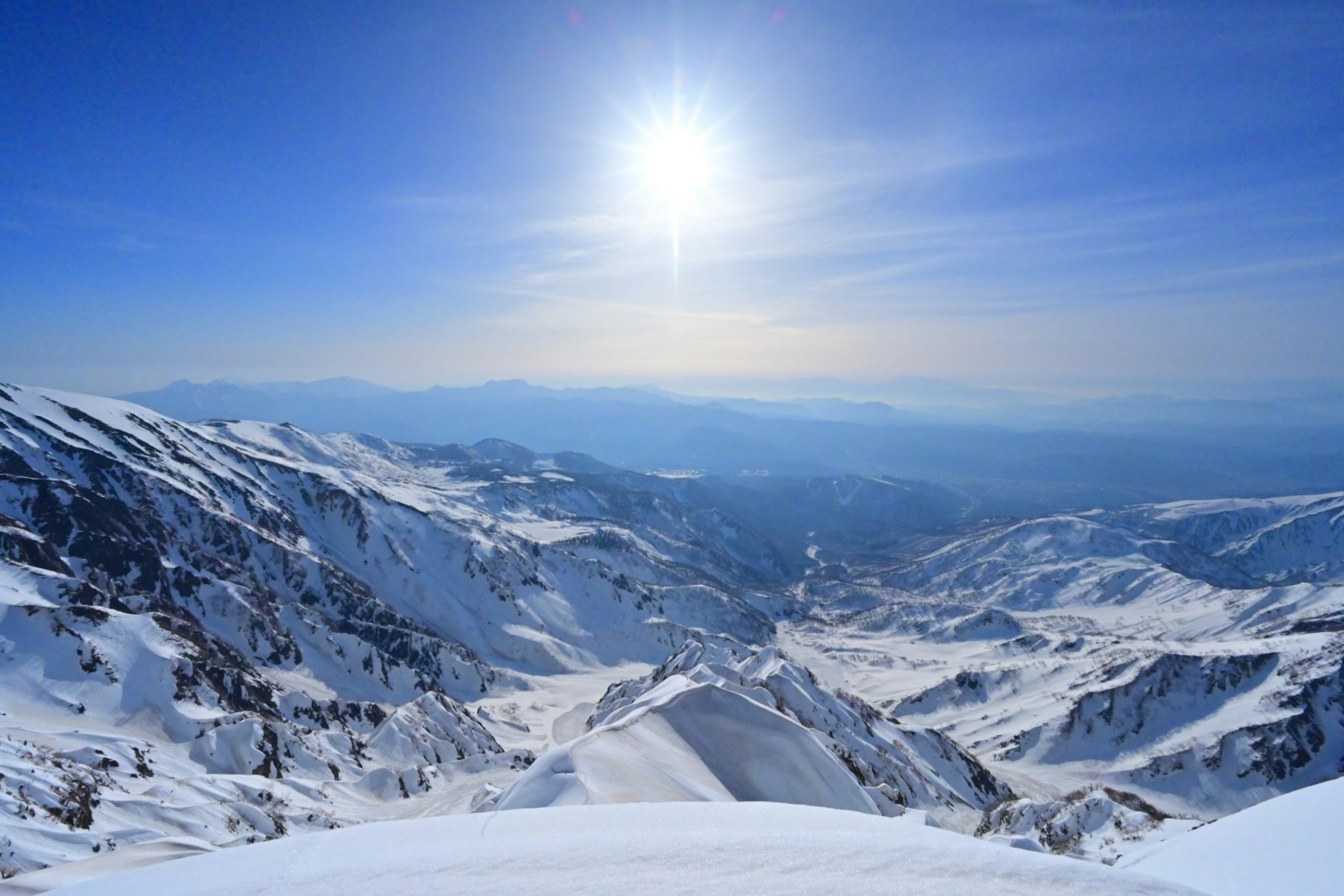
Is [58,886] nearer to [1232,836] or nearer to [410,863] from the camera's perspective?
[410,863]

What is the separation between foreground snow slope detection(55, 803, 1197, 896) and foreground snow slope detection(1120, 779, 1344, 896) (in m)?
3.49

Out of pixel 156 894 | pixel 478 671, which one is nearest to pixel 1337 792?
pixel 156 894

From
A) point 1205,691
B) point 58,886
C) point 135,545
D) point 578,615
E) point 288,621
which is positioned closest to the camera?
point 58,886

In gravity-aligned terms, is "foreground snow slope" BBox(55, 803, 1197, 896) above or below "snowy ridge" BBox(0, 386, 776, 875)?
above

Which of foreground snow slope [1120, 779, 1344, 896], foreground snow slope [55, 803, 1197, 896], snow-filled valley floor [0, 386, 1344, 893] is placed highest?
foreground snow slope [55, 803, 1197, 896]

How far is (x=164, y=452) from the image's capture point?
129m

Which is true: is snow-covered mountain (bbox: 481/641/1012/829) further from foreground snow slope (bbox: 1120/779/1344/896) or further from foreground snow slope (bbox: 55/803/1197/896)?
foreground snow slope (bbox: 1120/779/1344/896)

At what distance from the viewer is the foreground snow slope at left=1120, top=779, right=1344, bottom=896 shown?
28.2ft

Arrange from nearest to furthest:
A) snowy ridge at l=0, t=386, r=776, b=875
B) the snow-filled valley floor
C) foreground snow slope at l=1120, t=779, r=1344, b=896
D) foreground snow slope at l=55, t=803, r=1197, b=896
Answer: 1. foreground snow slope at l=55, t=803, r=1197, b=896
2. foreground snow slope at l=1120, t=779, r=1344, b=896
3. the snow-filled valley floor
4. snowy ridge at l=0, t=386, r=776, b=875

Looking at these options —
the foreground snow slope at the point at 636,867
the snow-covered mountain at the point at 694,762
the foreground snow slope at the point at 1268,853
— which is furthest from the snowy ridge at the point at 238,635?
the foreground snow slope at the point at 1268,853

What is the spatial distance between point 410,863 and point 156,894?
2.88m

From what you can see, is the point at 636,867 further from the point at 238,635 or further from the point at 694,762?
the point at 238,635

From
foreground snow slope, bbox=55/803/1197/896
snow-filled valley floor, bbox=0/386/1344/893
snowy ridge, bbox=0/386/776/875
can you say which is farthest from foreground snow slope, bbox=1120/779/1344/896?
snowy ridge, bbox=0/386/776/875

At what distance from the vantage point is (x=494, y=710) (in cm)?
10881
